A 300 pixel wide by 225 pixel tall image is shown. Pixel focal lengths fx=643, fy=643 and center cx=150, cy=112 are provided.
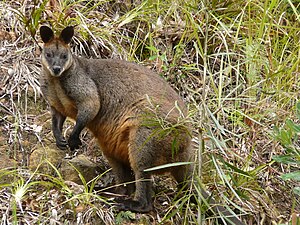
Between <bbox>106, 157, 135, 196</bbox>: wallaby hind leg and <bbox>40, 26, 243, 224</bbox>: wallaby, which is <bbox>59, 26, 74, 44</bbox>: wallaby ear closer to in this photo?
<bbox>40, 26, 243, 224</bbox>: wallaby

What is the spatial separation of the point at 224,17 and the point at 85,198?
2.52m

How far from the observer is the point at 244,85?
242 inches

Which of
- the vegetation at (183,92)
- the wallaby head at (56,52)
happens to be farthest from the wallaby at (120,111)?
the vegetation at (183,92)

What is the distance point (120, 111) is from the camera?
17.0 ft

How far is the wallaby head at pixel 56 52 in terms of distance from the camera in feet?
16.7

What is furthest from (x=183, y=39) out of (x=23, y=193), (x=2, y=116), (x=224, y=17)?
(x=23, y=193)

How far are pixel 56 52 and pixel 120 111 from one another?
0.70 metres

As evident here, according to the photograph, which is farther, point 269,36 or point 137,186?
point 269,36

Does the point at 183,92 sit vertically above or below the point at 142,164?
below

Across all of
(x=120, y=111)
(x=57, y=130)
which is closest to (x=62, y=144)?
(x=57, y=130)

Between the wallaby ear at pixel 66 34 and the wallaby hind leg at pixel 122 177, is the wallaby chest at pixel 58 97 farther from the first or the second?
the wallaby hind leg at pixel 122 177

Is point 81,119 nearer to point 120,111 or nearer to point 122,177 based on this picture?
point 120,111

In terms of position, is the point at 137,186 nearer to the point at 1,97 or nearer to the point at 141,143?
the point at 141,143

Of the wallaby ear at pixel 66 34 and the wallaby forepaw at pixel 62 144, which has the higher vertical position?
the wallaby ear at pixel 66 34
